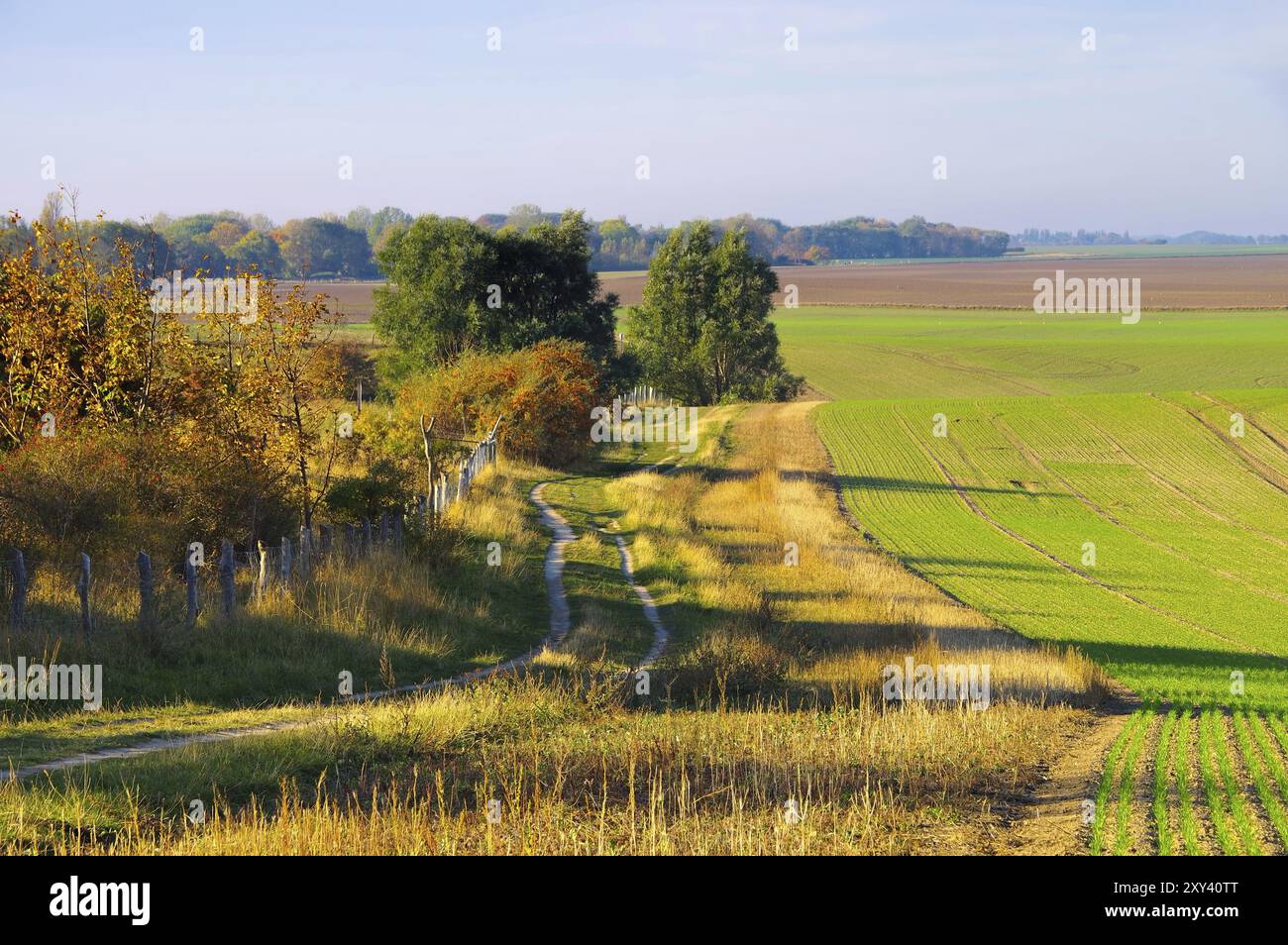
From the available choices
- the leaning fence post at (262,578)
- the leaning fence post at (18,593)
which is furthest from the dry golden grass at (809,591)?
the leaning fence post at (18,593)

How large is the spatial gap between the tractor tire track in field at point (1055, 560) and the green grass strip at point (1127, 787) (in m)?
16.0

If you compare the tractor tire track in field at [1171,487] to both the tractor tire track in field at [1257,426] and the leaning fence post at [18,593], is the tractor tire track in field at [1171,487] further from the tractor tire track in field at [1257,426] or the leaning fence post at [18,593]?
the leaning fence post at [18,593]

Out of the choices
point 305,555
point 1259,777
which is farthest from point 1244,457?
point 305,555

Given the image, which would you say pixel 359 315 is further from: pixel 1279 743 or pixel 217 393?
pixel 1279 743

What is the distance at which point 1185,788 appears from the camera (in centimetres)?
1034

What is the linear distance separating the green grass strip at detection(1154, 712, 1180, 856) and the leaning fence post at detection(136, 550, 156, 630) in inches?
415

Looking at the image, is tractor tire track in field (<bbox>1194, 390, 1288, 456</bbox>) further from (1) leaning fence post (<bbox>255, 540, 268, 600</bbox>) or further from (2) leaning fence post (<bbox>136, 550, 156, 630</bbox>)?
(2) leaning fence post (<bbox>136, 550, 156, 630</bbox>)

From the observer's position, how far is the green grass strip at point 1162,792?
8227mm

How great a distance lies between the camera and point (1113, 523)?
47062mm

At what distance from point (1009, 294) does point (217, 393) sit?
16650 centimetres

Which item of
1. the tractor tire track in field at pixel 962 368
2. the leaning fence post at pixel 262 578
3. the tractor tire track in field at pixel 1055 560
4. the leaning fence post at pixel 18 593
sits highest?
the tractor tire track in field at pixel 962 368

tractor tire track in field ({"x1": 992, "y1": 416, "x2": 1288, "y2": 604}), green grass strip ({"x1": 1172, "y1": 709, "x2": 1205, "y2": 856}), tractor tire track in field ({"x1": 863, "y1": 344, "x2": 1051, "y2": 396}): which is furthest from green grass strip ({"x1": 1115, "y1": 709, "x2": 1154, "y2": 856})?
tractor tire track in field ({"x1": 863, "y1": 344, "x2": 1051, "y2": 396})

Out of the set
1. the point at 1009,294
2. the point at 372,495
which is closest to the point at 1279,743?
the point at 372,495

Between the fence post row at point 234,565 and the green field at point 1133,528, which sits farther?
the fence post row at point 234,565
